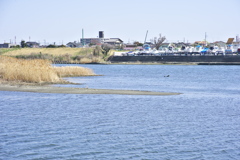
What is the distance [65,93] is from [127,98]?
5548 millimetres

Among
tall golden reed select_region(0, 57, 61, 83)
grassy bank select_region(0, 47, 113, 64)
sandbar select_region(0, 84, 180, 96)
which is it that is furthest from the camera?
grassy bank select_region(0, 47, 113, 64)

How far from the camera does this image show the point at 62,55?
142 m

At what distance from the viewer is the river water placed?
17438 mm

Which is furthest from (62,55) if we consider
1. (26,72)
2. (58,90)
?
(58,90)

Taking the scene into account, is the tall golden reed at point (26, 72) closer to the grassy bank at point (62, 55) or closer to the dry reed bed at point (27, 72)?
the dry reed bed at point (27, 72)

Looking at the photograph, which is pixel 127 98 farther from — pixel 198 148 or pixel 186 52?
pixel 186 52

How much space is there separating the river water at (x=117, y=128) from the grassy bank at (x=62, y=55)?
89407 millimetres

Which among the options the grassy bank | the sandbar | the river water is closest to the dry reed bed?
the sandbar

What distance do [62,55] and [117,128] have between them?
122 meters

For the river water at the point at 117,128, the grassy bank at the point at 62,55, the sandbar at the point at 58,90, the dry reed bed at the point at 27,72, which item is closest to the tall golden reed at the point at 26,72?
the dry reed bed at the point at 27,72

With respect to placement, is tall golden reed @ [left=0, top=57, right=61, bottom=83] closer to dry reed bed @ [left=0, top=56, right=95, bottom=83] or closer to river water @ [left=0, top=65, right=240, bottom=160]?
dry reed bed @ [left=0, top=56, right=95, bottom=83]

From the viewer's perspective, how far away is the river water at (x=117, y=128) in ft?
57.2

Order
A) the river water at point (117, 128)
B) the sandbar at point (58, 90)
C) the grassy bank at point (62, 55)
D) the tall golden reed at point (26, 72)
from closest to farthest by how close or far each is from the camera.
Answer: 1. the river water at point (117, 128)
2. the sandbar at point (58, 90)
3. the tall golden reed at point (26, 72)
4. the grassy bank at point (62, 55)

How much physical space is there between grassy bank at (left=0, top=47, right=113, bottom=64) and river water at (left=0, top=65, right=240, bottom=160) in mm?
89407
